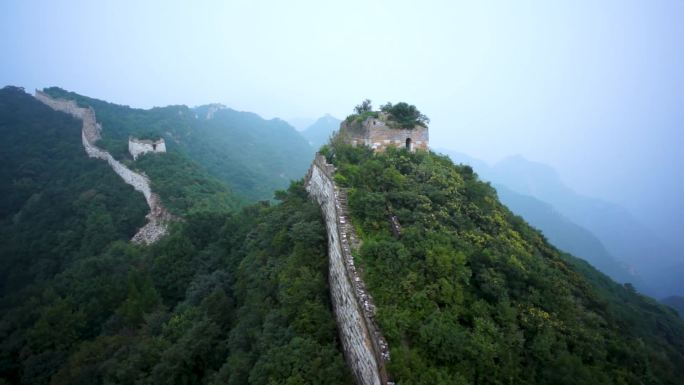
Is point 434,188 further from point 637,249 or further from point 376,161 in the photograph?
point 637,249

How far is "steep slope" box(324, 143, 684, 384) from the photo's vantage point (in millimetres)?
6117

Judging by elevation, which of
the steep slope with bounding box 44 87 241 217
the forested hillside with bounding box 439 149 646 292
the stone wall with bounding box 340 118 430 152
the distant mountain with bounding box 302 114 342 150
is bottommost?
the forested hillside with bounding box 439 149 646 292

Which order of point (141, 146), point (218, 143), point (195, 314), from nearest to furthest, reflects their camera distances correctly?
1. point (195, 314)
2. point (141, 146)
3. point (218, 143)

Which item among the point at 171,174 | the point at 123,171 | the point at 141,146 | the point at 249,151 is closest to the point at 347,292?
the point at 171,174

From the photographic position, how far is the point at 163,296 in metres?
16.4

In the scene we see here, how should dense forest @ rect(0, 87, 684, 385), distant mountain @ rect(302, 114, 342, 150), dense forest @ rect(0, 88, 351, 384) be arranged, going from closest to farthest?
dense forest @ rect(0, 87, 684, 385), dense forest @ rect(0, 88, 351, 384), distant mountain @ rect(302, 114, 342, 150)

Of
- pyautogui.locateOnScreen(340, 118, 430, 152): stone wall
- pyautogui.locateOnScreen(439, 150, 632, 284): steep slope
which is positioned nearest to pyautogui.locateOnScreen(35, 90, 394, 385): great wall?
pyautogui.locateOnScreen(340, 118, 430, 152): stone wall

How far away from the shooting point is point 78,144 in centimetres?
3622

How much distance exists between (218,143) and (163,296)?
47928 millimetres

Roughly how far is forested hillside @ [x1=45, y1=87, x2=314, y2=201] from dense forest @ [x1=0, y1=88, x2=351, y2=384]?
36.6 feet

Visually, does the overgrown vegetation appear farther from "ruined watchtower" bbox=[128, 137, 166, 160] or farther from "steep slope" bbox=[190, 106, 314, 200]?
"steep slope" bbox=[190, 106, 314, 200]

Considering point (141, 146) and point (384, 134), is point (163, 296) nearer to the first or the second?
point (384, 134)

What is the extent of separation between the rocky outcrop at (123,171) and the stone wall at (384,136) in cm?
1646

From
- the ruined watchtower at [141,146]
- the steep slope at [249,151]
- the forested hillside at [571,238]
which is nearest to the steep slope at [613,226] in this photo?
the forested hillside at [571,238]
